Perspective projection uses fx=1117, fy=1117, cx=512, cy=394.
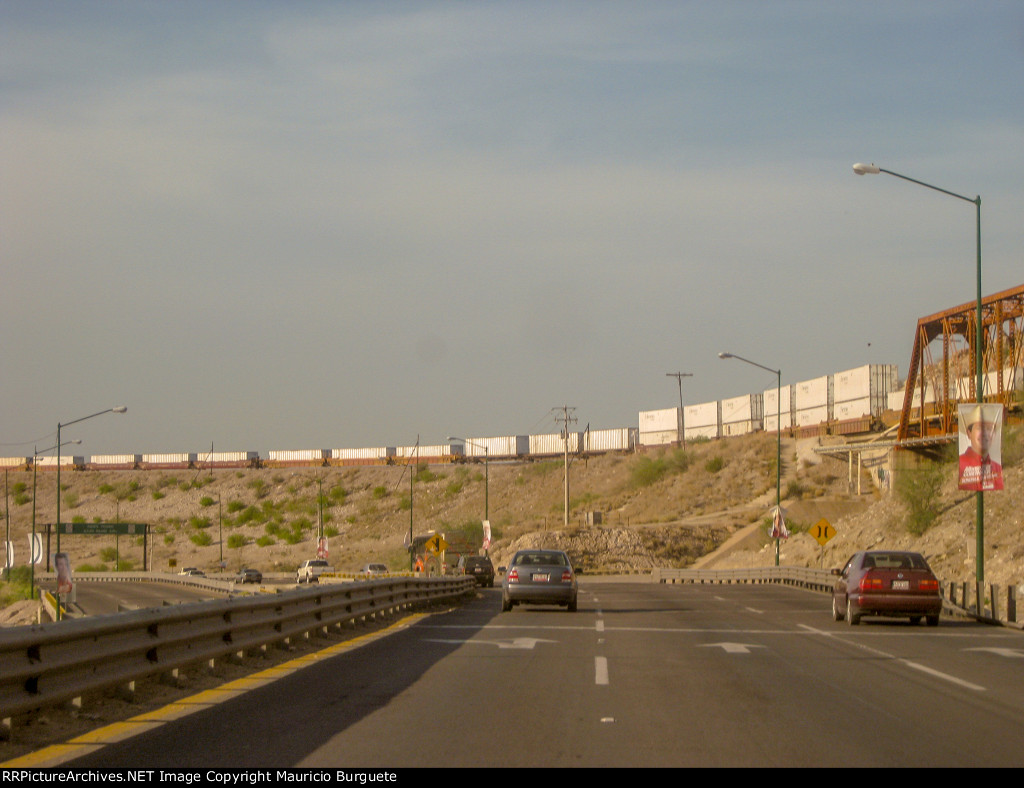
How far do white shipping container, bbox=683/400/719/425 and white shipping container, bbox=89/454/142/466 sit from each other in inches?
2774

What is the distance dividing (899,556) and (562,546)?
171ft

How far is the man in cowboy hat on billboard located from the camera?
80.6ft

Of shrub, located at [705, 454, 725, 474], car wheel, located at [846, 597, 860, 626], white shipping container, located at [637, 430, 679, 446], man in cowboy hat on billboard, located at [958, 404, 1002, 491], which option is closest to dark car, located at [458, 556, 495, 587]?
car wheel, located at [846, 597, 860, 626]

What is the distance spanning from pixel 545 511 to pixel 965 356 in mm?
59053

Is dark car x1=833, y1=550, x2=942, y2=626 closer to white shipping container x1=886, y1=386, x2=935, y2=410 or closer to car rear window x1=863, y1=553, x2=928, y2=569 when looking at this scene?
car rear window x1=863, y1=553, x2=928, y2=569

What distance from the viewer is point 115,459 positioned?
14612 cm

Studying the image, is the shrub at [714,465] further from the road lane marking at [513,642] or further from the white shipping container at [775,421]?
the road lane marking at [513,642]

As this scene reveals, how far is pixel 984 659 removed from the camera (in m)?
16.2

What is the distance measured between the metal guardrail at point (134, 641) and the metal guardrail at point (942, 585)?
48.0 feet

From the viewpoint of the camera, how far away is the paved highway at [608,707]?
820 centimetres

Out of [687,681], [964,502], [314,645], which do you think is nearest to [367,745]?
[687,681]

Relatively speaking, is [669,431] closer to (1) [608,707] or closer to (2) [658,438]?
(2) [658,438]

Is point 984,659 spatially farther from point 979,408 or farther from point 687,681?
point 979,408

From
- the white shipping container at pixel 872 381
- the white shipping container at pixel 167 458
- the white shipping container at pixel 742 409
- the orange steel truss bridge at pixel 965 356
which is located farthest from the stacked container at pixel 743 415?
the white shipping container at pixel 167 458
